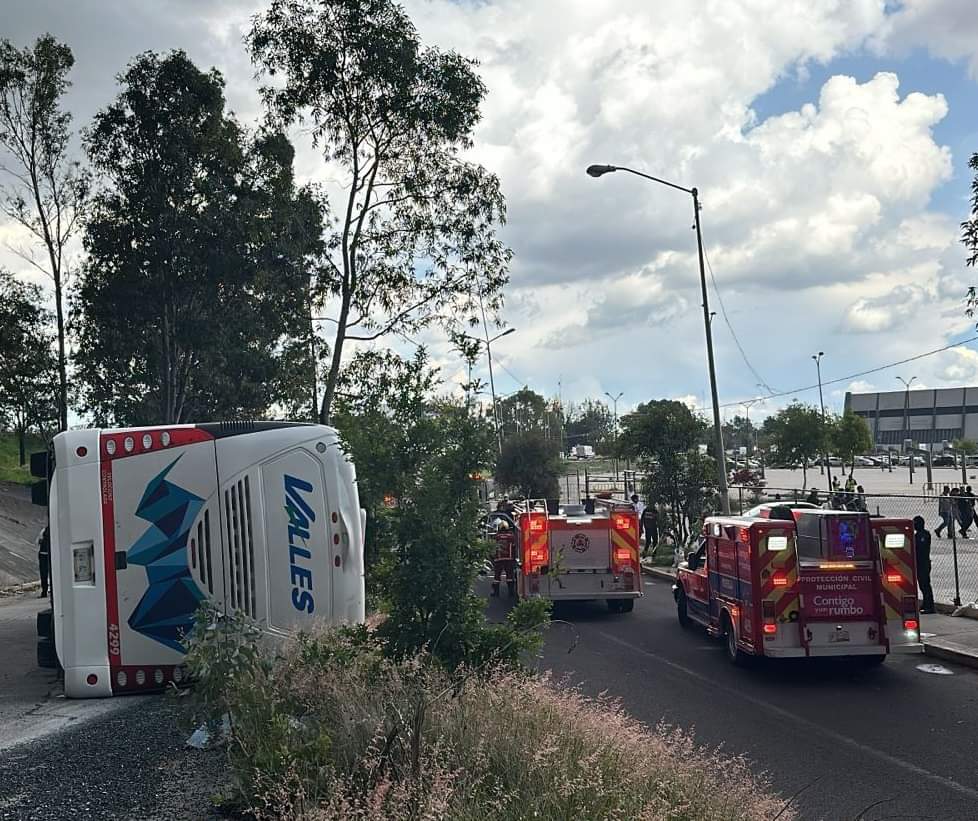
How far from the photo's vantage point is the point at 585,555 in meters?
17.7

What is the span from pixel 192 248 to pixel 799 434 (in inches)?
1836

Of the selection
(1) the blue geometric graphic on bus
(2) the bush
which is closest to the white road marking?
(2) the bush

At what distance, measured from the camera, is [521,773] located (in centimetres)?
537

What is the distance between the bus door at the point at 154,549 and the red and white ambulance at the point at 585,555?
29.9 ft

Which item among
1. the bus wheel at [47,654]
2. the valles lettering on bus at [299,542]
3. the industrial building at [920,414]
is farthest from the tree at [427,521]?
the industrial building at [920,414]

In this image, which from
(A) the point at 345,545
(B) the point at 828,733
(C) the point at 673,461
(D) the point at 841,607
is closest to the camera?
(B) the point at 828,733

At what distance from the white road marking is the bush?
1824 mm

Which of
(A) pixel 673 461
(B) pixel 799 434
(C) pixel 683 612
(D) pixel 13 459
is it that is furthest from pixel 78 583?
(B) pixel 799 434

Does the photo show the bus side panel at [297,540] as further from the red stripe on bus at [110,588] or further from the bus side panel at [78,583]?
the bus side panel at [78,583]

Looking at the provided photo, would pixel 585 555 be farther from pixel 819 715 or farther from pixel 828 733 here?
pixel 828 733

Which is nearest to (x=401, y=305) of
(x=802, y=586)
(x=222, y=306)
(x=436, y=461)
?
(x=222, y=306)

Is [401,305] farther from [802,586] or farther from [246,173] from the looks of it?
[802,586]

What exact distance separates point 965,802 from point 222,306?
87.6 ft

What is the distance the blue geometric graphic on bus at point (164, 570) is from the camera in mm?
9242
